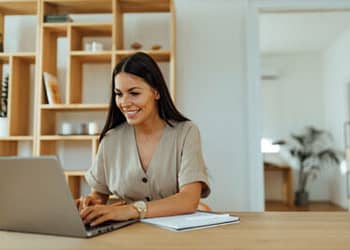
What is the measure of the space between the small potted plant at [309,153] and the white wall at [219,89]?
3715 mm

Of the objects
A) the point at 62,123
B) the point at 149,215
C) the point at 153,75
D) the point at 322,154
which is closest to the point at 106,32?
the point at 62,123

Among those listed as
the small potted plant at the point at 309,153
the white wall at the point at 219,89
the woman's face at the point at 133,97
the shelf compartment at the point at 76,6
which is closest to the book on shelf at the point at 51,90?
the shelf compartment at the point at 76,6

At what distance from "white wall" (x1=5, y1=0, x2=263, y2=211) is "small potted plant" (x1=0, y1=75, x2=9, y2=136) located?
1184mm

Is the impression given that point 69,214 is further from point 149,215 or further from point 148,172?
point 148,172

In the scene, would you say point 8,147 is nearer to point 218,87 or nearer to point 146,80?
point 218,87

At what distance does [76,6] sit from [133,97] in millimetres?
1533

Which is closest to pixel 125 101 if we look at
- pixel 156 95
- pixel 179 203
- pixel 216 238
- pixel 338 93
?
pixel 156 95

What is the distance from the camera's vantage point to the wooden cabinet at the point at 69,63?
2.55m

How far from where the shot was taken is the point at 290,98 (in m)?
6.64

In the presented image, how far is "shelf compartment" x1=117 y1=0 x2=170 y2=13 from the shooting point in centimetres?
259

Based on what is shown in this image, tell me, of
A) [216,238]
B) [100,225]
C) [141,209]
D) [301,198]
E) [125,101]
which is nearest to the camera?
[216,238]

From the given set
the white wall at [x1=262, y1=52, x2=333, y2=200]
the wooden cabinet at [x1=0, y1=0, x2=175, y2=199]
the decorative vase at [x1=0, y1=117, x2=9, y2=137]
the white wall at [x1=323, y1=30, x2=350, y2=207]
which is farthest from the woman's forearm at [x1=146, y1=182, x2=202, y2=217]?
the white wall at [x1=262, y1=52, x2=333, y2=200]

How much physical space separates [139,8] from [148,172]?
1615mm

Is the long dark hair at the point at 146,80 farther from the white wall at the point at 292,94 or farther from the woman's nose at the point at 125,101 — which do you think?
the white wall at the point at 292,94
